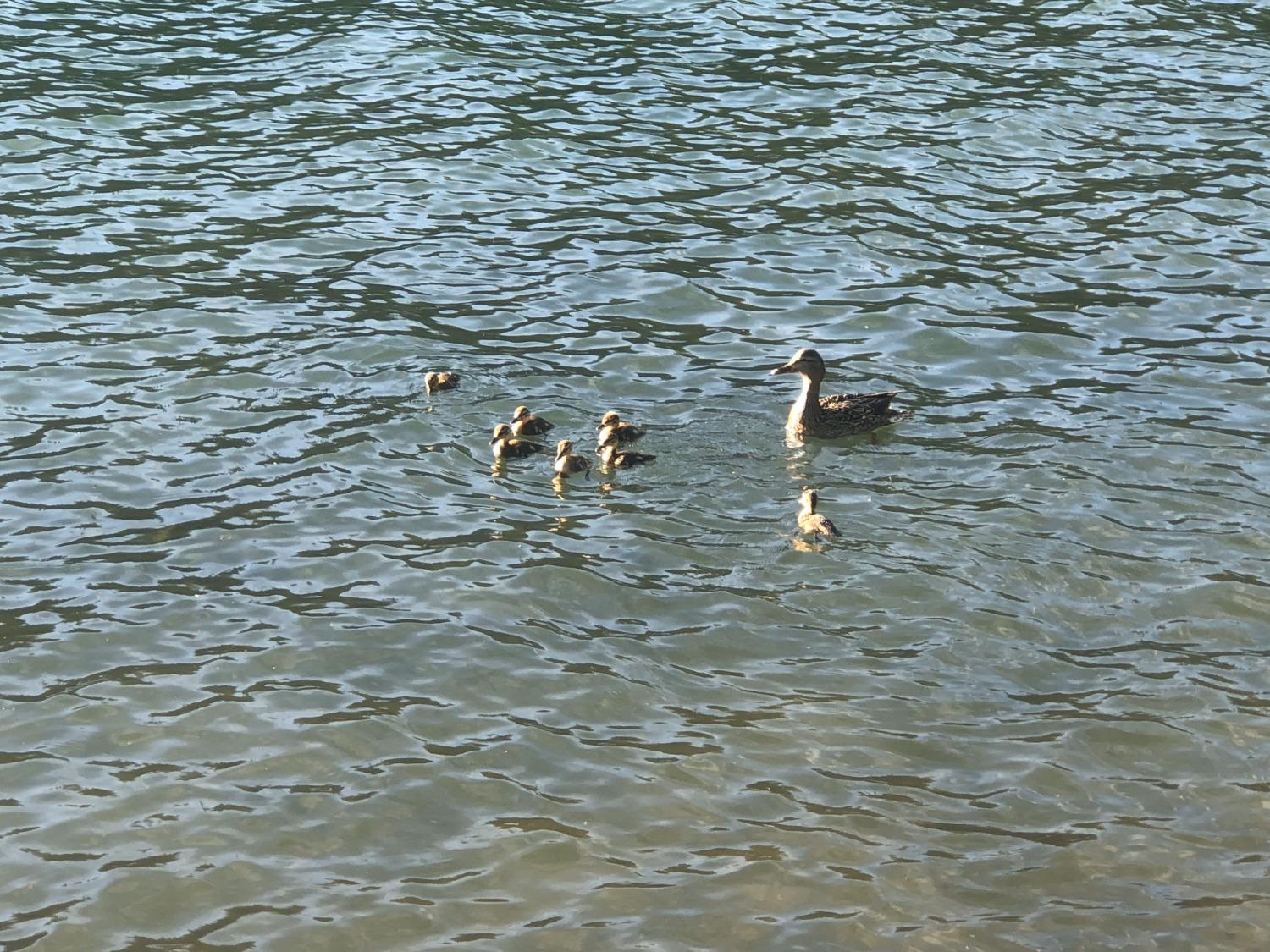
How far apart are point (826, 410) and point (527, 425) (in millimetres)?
2451

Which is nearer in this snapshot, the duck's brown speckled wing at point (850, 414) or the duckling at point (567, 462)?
the duckling at point (567, 462)

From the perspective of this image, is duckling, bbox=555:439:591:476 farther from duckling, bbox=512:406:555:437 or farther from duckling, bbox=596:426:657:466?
duckling, bbox=512:406:555:437

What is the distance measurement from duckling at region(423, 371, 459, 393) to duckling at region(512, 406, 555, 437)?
0.91 metres

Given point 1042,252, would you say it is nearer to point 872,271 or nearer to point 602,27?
point 872,271

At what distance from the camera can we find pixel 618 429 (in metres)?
13.1

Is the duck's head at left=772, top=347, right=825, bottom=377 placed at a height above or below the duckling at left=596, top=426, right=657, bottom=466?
above

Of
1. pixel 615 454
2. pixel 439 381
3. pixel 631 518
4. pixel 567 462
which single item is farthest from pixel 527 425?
pixel 631 518

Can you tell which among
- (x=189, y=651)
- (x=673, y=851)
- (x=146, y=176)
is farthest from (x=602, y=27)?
(x=673, y=851)

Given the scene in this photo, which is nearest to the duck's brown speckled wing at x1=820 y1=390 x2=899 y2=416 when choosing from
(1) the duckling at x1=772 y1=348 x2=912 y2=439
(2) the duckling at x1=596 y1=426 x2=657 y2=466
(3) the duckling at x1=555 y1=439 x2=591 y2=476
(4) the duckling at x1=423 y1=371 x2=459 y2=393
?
(1) the duckling at x1=772 y1=348 x2=912 y2=439

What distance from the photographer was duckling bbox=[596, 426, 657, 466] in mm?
12812

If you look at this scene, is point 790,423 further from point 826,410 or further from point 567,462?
point 567,462

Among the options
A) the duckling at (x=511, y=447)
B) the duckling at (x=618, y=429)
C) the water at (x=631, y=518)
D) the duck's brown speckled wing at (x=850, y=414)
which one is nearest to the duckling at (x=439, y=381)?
the water at (x=631, y=518)

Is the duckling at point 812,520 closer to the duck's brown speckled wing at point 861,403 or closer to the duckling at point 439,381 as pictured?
the duck's brown speckled wing at point 861,403

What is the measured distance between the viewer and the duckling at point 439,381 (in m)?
14.0
